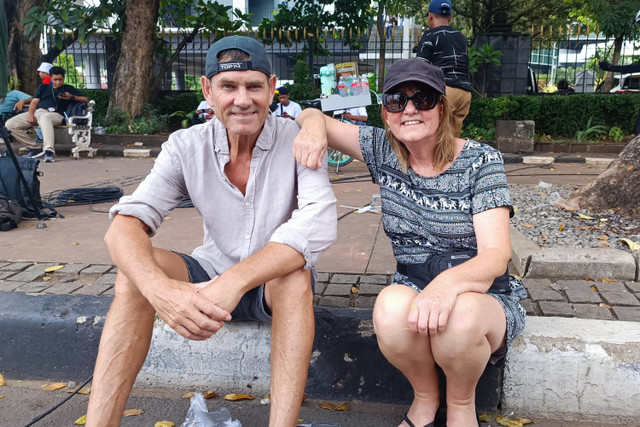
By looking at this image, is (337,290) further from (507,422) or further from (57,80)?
(57,80)

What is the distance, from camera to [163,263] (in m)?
2.48

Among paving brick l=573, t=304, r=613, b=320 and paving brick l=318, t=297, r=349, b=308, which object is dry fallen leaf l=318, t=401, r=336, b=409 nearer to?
paving brick l=318, t=297, r=349, b=308

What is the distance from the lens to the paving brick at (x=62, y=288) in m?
3.64

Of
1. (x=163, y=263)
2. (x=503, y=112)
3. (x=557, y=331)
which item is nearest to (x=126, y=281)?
(x=163, y=263)

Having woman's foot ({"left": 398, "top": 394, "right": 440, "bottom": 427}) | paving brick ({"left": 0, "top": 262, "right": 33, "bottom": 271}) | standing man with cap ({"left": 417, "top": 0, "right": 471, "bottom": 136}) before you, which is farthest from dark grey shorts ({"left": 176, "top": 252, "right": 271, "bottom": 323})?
standing man with cap ({"left": 417, "top": 0, "right": 471, "bottom": 136})

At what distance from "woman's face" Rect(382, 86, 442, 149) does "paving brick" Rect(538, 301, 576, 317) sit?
1369mm

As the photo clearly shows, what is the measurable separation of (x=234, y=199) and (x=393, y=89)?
2.82 ft

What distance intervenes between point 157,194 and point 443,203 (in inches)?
50.0

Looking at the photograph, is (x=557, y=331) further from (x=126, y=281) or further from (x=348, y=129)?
(x=126, y=281)

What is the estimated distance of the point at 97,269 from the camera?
4.12m

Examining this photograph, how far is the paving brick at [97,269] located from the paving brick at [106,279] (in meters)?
0.11

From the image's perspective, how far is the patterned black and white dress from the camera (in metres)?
2.43

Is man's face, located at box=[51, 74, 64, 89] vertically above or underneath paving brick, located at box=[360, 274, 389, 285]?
above

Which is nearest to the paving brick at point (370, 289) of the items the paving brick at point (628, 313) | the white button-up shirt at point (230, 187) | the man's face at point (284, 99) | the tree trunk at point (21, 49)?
the white button-up shirt at point (230, 187)
